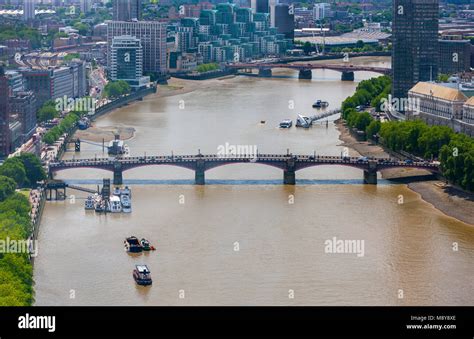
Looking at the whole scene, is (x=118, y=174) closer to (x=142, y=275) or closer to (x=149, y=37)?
(x=142, y=275)

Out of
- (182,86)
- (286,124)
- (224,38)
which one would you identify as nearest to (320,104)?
(286,124)

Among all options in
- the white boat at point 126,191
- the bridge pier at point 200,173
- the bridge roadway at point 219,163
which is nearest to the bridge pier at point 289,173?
the bridge roadway at point 219,163

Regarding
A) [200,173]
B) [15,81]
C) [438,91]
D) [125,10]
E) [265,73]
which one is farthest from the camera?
[125,10]

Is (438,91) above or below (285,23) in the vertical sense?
below

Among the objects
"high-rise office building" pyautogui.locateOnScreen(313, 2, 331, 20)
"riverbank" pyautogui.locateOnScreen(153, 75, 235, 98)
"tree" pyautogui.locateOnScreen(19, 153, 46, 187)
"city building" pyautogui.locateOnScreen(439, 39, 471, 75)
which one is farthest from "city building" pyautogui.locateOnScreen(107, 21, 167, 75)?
"high-rise office building" pyautogui.locateOnScreen(313, 2, 331, 20)

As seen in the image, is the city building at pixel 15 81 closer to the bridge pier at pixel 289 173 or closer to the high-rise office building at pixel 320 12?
the bridge pier at pixel 289 173
